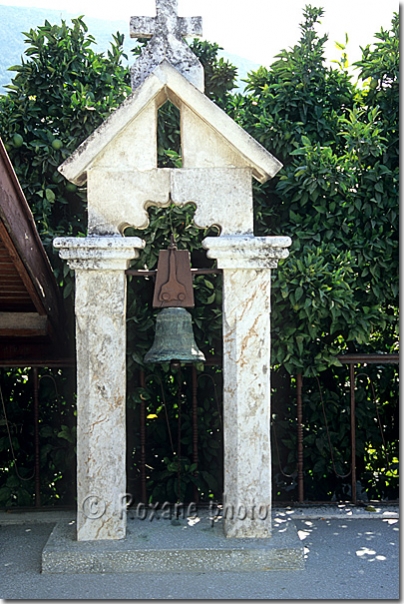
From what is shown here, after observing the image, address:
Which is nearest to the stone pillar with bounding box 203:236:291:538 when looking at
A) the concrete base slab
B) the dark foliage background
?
the concrete base slab

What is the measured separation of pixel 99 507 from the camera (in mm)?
4734

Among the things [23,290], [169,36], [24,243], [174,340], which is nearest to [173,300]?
[174,340]

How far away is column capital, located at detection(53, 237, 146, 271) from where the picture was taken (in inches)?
182

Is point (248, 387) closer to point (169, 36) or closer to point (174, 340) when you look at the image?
point (174, 340)

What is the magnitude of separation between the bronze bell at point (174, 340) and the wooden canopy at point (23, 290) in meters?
1.00

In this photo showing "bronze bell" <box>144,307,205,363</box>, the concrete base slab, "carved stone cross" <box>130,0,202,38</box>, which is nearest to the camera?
the concrete base slab

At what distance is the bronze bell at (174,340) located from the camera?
4.69m

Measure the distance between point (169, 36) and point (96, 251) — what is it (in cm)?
144

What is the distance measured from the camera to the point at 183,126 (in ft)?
15.5

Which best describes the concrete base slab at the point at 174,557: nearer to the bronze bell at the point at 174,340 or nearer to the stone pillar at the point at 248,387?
the stone pillar at the point at 248,387

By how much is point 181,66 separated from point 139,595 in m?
3.16

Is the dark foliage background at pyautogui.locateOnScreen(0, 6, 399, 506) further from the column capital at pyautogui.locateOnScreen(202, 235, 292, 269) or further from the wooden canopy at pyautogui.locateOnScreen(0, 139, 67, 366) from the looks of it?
the column capital at pyautogui.locateOnScreen(202, 235, 292, 269)

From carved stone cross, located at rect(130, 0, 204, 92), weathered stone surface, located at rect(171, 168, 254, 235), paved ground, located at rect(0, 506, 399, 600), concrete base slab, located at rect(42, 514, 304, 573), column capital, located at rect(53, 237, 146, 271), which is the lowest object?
paved ground, located at rect(0, 506, 399, 600)

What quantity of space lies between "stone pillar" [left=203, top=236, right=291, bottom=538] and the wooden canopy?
129cm
